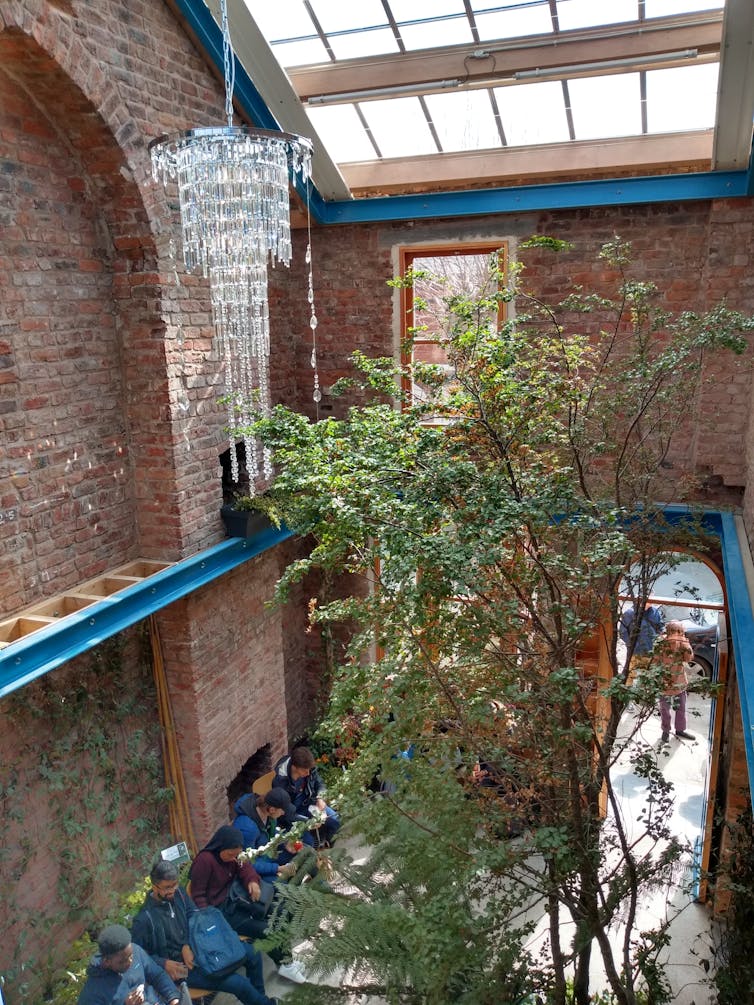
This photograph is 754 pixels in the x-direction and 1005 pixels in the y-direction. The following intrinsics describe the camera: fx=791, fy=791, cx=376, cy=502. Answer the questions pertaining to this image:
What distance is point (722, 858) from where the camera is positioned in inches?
183

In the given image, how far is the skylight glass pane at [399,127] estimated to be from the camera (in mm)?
5812

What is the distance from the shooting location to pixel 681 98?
17.6ft

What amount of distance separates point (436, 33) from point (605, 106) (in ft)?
4.28

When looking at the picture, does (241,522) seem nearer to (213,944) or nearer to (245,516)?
(245,516)

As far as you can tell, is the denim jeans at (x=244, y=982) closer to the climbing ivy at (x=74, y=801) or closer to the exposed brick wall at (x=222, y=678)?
the climbing ivy at (x=74, y=801)

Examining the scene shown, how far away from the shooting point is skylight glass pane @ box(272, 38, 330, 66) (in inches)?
210

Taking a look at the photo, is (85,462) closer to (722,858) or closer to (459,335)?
(459,335)

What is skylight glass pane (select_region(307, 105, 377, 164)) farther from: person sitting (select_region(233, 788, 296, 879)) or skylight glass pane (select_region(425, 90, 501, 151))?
person sitting (select_region(233, 788, 296, 879))

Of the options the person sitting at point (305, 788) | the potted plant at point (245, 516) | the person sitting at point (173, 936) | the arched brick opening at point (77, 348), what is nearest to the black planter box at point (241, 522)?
the potted plant at point (245, 516)

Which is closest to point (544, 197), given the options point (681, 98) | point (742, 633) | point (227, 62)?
point (681, 98)

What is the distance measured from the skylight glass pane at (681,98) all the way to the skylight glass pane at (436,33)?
1.24 metres

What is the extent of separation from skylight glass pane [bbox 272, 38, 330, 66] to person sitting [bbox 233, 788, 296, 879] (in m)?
5.07

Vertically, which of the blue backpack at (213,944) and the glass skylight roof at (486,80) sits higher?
the glass skylight roof at (486,80)

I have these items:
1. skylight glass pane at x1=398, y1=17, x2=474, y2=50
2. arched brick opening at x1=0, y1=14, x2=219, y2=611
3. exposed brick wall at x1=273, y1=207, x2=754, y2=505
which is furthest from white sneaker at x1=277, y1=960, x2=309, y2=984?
skylight glass pane at x1=398, y1=17, x2=474, y2=50
